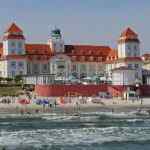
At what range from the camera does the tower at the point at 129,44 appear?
10822 cm

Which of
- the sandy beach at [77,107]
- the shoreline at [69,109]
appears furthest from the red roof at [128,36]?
the shoreline at [69,109]

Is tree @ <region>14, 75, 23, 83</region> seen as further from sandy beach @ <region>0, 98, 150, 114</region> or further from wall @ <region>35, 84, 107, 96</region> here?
sandy beach @ <region>0, 98, 150, 114</region>

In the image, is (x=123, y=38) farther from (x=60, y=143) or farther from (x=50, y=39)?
(x=60, y=143)

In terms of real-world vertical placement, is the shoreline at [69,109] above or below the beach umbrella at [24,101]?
below

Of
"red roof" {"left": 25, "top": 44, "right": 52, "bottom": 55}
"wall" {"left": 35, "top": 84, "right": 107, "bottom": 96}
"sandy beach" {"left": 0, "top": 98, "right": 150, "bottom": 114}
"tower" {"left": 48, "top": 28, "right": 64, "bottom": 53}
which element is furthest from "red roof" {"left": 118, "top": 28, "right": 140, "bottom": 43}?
"sandy beach" {"left": 0, "top": 98, "right": 150, "bottom": 114}

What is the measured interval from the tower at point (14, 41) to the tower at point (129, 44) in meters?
18.5

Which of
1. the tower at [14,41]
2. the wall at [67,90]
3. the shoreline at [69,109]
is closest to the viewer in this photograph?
the shoreline at [69,109]

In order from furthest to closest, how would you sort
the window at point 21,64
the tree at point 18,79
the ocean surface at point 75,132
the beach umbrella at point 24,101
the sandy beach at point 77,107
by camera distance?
the window at point 21,64
the tree at point 18,79
the beach umbrella at point 24,101
the sandy beach at point 77,107
the ocean surface at point 75,132

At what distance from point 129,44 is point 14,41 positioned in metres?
21.4

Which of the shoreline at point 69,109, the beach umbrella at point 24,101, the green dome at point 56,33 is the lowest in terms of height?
the shoreline at point 69,109

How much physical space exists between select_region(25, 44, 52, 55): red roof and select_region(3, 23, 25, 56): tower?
3.24 meters

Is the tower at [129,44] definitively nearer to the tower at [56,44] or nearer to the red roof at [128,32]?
the red roof at [128,32]

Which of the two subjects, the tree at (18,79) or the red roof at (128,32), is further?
the red roof at (128,32)

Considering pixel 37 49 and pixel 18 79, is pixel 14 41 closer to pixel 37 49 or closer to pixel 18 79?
pixel 37 49
